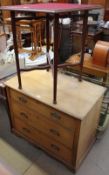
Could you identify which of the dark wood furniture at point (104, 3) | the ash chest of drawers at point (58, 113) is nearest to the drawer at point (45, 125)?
the ash chest of drawers at point (58, 113)

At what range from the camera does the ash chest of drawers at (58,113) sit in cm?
124

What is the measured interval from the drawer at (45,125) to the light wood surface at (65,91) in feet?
0.56

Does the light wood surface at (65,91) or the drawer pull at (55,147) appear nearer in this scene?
the light wood surface at (65,91)

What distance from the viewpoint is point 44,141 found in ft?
5.07

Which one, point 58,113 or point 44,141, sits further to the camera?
point 44,141

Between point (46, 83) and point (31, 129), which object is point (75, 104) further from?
point (31, 129)

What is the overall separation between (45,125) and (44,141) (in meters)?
0.21

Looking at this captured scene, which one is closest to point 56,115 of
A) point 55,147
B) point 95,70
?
point 55,147

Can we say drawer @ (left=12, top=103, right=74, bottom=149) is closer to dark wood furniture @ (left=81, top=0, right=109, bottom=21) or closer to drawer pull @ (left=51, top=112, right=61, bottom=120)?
drawer pull @ (left=51, top=112, right=61, bottom=120)

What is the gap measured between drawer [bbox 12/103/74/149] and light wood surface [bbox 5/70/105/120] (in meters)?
0.17

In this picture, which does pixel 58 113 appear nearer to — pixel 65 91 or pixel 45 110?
pixel 45 110

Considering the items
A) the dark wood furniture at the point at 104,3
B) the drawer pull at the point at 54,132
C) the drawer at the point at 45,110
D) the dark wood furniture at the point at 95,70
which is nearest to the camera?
the drawer at the point at 45,110

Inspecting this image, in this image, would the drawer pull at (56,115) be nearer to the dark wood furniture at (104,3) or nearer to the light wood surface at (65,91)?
the light wood surface at (65,91)

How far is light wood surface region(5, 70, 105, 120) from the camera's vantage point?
1.24 m
